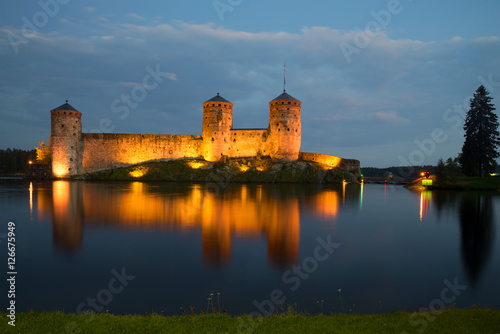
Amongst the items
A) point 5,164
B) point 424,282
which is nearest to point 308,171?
point 424,282

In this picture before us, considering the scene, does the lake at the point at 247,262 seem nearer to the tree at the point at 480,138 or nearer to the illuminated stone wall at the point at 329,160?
the tree at the point at 480,138

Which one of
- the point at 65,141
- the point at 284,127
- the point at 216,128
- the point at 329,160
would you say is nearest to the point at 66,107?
the point at 65,141

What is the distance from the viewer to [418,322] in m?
5.27

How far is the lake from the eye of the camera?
7098mm

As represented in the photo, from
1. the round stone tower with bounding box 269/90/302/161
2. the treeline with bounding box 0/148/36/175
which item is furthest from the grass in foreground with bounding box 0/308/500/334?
the treeline with bounding box 0/148/36/175

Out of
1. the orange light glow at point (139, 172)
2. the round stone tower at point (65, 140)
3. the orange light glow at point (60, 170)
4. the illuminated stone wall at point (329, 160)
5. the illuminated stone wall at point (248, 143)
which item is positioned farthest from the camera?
the illuminated stone wall at point (329, 160)

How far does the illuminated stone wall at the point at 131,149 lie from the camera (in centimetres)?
5684

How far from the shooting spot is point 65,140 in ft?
176

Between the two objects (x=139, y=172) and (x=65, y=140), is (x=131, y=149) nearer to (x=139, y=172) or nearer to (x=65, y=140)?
(x=139, y=172)

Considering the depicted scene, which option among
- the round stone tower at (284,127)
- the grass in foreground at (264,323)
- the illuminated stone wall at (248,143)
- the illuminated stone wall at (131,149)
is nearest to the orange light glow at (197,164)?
the illuminated stone wall at (131,149)

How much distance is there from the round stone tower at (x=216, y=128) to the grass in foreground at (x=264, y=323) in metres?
52.3

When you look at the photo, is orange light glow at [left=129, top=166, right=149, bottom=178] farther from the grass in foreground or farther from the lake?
the grass in foreground

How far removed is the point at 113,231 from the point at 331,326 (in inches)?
446

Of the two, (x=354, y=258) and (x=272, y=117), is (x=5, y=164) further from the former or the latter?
(x=354, y=258)
